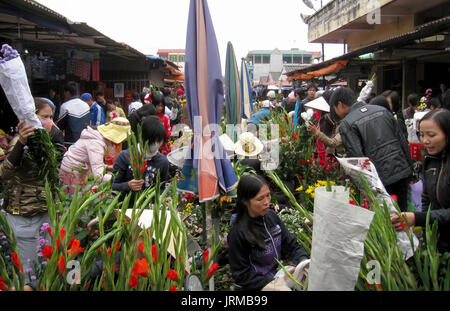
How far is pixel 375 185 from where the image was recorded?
1980mm

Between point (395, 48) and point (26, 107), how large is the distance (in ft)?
27.4

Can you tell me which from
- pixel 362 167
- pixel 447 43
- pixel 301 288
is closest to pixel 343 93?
pixel 362 167

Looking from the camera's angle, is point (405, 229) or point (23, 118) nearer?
point (405, 229)

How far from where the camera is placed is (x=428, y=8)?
11.4 meters

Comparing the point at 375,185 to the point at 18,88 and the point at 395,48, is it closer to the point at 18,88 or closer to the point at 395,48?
the point at 18,88

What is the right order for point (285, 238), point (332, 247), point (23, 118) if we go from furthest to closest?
1. point (285, 238)
2. point (23, 118)
3. point (332, 247)

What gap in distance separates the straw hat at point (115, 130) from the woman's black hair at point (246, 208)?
1.47 metres

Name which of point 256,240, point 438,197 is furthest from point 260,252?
point 438,197

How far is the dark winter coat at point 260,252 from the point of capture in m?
2.46

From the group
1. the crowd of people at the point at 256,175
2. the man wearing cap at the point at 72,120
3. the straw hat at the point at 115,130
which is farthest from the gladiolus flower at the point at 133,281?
the man wearing cap at the point at 72,120

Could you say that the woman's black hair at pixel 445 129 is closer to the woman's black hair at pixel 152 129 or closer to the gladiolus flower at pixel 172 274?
the gladiolus flower at pixel 172 274

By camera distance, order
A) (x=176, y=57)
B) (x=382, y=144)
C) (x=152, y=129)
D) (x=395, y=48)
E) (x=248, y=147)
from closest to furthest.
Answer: (x=152, y=129) < (x=382, y=144) < (x=248, y=147) < (x=395, y=48) < (x=176, y=57)
